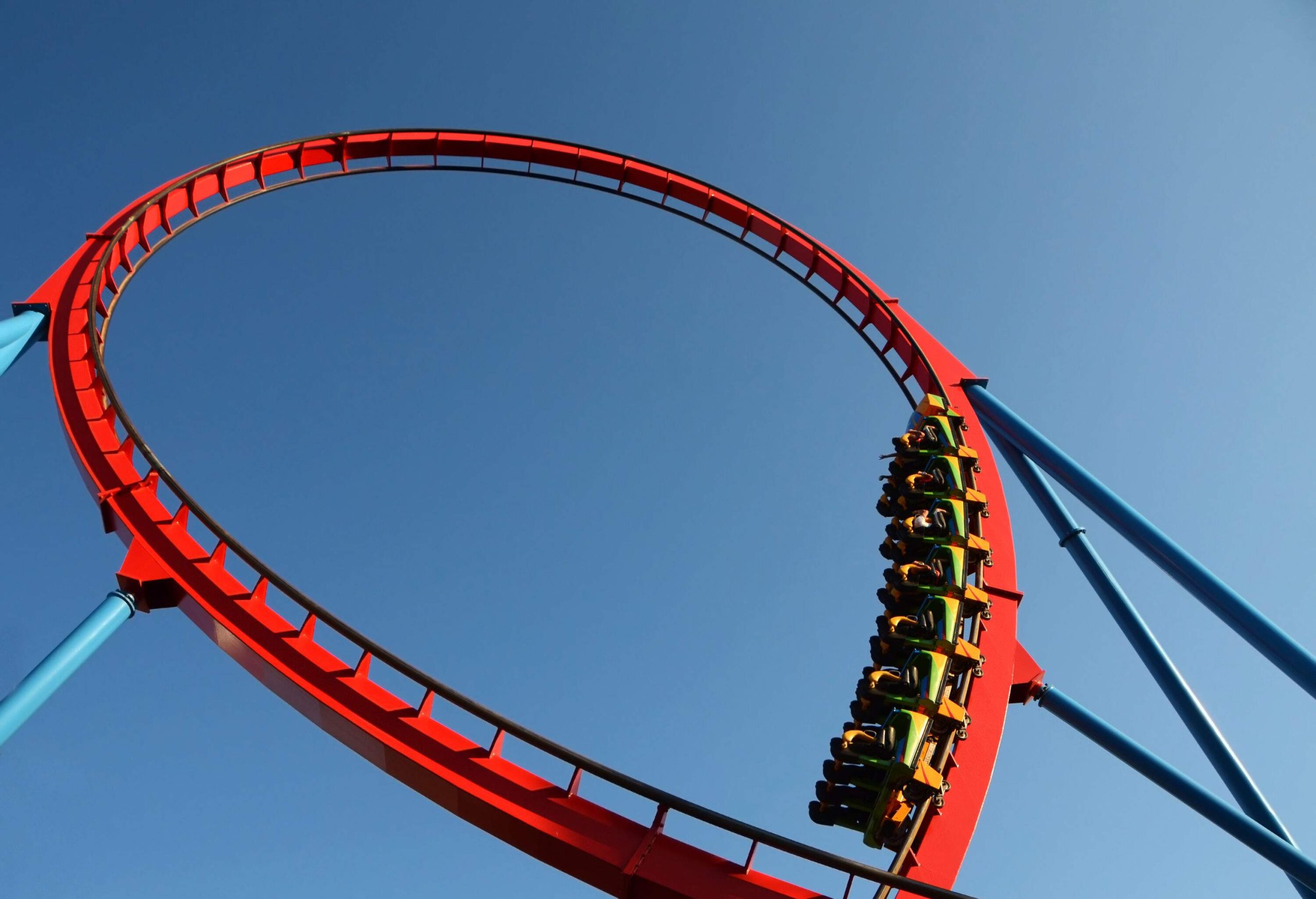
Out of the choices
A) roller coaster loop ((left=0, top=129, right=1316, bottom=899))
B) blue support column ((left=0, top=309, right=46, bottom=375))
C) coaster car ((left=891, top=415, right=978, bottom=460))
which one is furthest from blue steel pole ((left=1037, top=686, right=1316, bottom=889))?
blue support column ((left=0, top=309, right=46, bottom=375))

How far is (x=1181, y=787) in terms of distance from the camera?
6285 millimetres

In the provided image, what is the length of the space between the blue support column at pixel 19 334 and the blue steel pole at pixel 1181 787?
7651 mm

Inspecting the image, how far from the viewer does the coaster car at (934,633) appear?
22.2 feet

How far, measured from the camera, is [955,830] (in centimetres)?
578

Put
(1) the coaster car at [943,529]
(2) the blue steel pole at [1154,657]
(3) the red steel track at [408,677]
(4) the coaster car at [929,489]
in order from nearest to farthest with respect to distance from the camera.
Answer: (3) the red steel track at [408,677] → (2) the blue steel pole at [1154,657] → (1) the coaster car at [943,529] → (4) the coaster car at [929,489]

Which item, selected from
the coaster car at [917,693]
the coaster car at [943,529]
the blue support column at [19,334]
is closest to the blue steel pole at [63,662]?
the blue support column at [19,334]

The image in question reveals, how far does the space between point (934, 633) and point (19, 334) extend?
678 cm

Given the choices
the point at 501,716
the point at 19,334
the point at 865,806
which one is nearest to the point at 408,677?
the point at 501,716

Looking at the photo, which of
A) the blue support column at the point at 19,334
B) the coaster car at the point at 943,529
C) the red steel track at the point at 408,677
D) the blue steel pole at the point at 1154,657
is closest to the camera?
the red steel track at the point at 408,677

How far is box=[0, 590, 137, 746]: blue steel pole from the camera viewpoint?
4.97 m

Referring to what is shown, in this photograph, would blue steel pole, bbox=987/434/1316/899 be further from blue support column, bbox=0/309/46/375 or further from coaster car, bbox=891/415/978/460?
blue support column, bbox=0/309/46/375

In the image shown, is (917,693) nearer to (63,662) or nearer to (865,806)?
(865,806)

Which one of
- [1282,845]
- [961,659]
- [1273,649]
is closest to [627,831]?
[961,659]

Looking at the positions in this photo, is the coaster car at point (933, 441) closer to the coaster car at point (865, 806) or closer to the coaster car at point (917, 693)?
the coaster car at point (917, 693)
